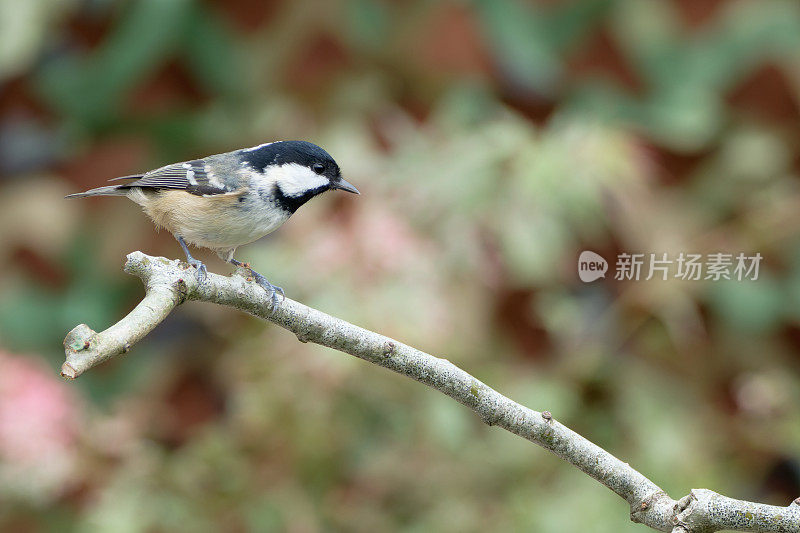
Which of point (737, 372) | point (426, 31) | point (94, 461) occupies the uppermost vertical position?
point (426, 31)

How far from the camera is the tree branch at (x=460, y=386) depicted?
34.7 inches

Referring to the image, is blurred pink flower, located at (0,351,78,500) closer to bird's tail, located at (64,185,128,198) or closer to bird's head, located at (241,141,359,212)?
bird's tail, located at (64,185,128,198)

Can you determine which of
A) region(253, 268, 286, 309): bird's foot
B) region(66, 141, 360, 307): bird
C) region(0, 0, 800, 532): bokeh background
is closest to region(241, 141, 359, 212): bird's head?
region(66, 141, 360, 307): bird

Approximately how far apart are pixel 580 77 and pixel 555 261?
76 centimetres

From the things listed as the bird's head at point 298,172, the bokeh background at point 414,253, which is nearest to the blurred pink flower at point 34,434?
the bokeh background at point 414,253

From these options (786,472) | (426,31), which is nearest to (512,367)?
(786,472)

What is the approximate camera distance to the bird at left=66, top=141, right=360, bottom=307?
4.22ft

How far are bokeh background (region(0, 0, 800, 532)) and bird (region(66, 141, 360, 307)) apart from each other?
2.04 ft

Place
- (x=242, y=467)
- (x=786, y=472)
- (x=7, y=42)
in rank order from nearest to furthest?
1. (x=242, y=467)
2. (x=7, y=42)
3. (x=786, y=472)

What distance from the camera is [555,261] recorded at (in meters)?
2.36

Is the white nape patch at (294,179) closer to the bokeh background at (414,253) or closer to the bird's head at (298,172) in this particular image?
the bird's head at (298,172)

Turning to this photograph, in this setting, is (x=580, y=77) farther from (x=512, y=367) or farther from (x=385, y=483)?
(x=385, y=483)

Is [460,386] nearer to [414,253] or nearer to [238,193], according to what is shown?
[238,193]

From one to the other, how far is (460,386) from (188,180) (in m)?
0.67
